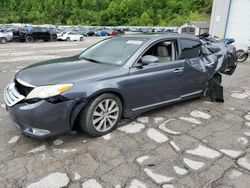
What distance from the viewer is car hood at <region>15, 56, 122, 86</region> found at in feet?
10.7

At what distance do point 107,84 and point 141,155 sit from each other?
1.06 meters

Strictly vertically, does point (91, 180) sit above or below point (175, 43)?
below

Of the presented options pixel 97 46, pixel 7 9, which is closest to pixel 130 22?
pixel 7 9

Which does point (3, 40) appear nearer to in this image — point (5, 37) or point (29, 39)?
point (5, 37)

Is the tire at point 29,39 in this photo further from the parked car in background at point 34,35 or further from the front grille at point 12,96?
the front grille at point 12,96

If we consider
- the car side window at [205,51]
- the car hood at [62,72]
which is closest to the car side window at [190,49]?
the car side window at [205,51]

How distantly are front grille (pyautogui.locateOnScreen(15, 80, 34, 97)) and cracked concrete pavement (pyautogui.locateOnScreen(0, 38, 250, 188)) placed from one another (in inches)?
27.2

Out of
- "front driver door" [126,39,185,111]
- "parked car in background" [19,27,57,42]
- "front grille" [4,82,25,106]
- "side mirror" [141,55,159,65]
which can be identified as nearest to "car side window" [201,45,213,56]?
"front driver door" [126,39,185,111]

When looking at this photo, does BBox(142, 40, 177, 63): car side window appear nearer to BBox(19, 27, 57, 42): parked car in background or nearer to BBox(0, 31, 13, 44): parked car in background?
BBox(0, 31, 13, 44): parked car in background

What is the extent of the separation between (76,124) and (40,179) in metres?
1.11

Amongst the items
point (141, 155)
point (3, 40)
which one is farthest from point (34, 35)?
point (141, 155)

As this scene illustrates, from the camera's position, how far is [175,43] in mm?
4508

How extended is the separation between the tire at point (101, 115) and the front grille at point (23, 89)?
2.44 ft

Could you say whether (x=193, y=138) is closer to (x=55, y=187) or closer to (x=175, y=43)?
(x=175, y=43)
